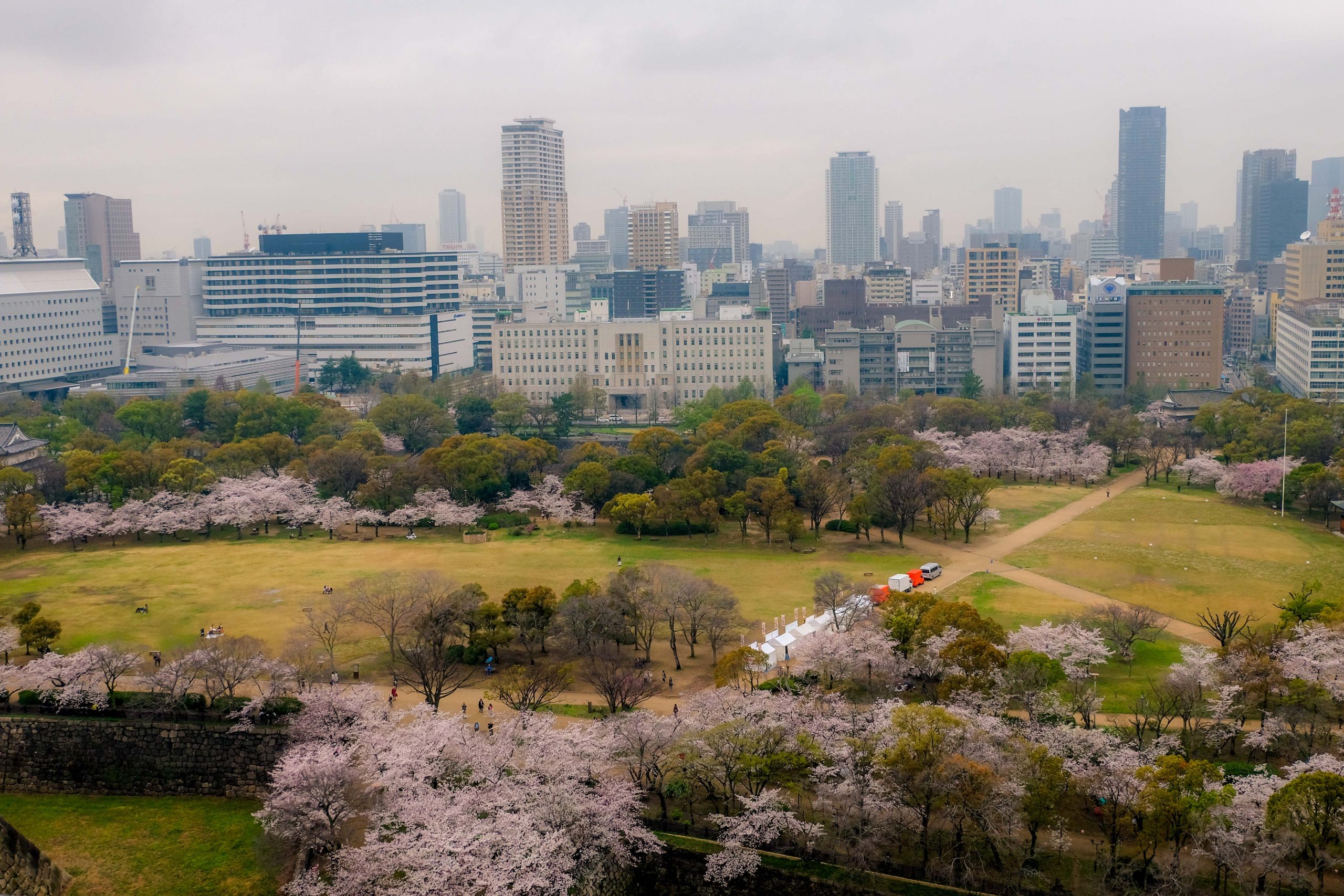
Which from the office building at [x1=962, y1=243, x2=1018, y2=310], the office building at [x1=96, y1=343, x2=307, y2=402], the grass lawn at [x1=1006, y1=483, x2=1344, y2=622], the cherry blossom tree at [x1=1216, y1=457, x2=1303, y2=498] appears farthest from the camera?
the office building at [x1=962, y1=243, x2=1018, y2=310]

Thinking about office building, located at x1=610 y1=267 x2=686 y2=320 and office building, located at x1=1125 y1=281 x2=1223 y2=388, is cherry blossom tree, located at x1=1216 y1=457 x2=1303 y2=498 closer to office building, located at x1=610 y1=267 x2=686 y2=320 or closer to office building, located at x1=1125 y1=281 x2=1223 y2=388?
office building, located at x1=1125 y1=281 x2=1223 y2=388

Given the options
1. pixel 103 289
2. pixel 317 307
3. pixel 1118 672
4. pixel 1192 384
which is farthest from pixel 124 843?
pixel 103 289

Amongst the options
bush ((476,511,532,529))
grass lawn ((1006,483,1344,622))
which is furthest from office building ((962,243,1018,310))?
bush ((476,511,532,529))

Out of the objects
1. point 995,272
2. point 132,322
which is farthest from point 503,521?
point 995,272

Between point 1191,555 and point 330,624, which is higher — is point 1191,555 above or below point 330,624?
below

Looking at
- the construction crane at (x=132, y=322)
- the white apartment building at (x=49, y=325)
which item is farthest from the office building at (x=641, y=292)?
the white apartment building at (x=49, y=325)

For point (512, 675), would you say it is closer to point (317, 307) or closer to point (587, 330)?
point (587, 330)

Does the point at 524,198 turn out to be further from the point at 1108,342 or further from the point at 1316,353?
the point at 1316,353
